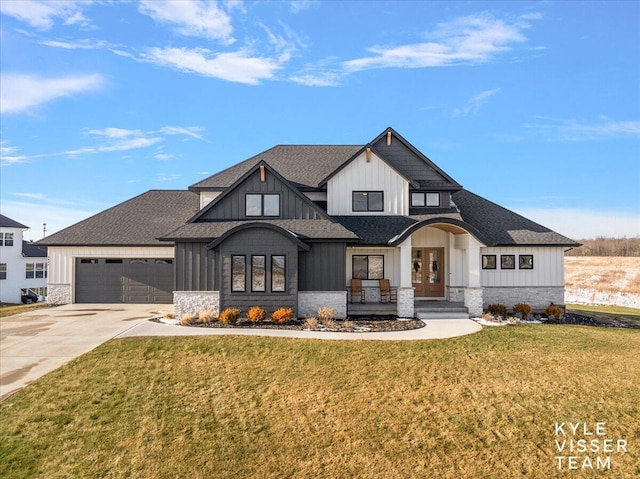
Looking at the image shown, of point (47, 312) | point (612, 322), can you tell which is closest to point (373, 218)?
point (612, 322)

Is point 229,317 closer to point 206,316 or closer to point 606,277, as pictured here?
point 206,316

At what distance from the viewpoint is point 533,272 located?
750 inches

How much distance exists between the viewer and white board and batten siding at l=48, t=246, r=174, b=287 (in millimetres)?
20203

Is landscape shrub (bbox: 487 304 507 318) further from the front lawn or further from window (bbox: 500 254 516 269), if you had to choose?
the front lawn

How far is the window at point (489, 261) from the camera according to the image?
1919cm

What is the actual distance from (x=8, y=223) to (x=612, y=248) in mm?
102879

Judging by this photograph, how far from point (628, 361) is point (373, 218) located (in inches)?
454

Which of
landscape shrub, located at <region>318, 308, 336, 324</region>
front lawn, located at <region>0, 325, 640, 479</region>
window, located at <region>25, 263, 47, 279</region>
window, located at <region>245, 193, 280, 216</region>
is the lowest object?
front lawn, located at <region>0, 325, 640, 479</region>

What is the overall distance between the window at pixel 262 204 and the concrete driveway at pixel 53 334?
6.66 m

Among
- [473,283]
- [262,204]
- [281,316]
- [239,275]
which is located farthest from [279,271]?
[473,283]

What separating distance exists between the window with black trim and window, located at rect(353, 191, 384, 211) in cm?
206

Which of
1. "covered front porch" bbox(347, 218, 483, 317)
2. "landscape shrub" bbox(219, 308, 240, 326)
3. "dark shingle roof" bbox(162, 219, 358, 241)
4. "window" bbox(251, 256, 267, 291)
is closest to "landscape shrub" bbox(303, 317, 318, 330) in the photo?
"window" bbox(251, 256, 267, 291)

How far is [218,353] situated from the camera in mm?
11445

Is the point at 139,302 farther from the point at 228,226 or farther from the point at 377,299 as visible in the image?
the point at 377,299
